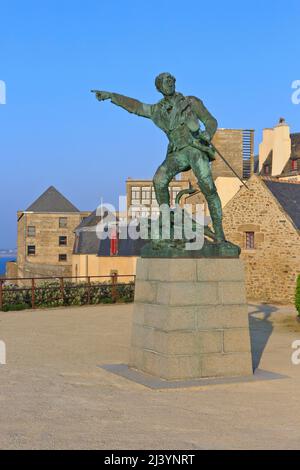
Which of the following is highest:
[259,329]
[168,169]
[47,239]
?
[168,169]

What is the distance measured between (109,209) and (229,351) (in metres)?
42.3

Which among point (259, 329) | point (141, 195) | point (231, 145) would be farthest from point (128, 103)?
point (141, 195)

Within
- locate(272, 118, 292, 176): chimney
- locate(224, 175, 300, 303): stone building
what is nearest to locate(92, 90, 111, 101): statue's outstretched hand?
locate(224, 175, 300, 303): stone building

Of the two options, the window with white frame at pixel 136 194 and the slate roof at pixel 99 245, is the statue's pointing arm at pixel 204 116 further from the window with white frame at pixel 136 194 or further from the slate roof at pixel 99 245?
the window with white frame at pixel 136 194

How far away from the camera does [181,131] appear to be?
912 centimetres

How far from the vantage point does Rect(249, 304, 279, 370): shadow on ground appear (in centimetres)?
1141

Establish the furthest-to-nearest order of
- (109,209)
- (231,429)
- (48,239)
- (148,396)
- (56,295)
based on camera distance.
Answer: (48,239) < (109,209) < (56,295) < (148,396) < (231,429)

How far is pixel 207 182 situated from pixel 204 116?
1.01 metres

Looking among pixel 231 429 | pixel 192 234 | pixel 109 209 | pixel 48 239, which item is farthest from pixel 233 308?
pixel 48 239

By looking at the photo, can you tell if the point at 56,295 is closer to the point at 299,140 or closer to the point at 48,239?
the point at 299,140

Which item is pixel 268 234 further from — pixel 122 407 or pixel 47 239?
pixel 47 239

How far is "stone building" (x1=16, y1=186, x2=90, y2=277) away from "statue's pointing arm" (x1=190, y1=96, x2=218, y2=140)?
5589cm

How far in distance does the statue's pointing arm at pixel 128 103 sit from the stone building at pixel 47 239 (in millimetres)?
55660
